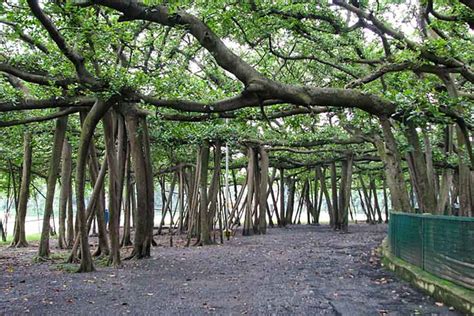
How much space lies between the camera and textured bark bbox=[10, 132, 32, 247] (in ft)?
44.2

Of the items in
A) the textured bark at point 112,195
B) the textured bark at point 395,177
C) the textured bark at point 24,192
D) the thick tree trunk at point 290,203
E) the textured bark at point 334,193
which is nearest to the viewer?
the textured bark at point 395,177

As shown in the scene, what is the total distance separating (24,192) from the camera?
13328mm

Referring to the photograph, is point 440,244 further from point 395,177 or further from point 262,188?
point 262,188

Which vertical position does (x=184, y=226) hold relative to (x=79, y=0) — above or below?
below

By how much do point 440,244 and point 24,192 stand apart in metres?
10.7

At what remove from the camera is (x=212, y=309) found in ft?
A: 18.6

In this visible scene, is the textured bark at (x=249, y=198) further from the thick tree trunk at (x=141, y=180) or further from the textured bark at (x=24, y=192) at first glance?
the thick tree trunk at (x=141, y=180)

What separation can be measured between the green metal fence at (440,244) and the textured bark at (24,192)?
9751mm

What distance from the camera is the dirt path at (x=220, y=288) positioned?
5746mm

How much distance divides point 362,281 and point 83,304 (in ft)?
13.1

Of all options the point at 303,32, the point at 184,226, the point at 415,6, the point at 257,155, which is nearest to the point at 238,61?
the point at 303,32

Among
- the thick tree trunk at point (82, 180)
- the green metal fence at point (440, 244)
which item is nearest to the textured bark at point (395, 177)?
the green metal fence at point (440, 244)

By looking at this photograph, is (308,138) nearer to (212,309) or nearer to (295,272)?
(295,272)

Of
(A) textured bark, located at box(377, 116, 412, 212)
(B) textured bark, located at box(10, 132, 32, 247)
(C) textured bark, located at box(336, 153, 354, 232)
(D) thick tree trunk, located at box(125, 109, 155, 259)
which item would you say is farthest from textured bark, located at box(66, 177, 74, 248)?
(C) textured bark, located at box(336, 153, 354, 232)
